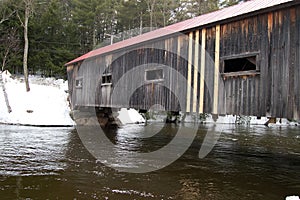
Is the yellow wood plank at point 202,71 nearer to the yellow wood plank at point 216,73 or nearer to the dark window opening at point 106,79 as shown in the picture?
the yellow wood plank at point 216,73

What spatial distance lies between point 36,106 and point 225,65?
13.5m

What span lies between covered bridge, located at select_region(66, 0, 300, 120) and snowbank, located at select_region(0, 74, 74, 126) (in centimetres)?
653

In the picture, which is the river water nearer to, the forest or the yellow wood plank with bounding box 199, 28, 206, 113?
the yellow wood plank with bounding box 199, 28, 206, 113

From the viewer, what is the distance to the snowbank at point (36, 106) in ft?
53.5

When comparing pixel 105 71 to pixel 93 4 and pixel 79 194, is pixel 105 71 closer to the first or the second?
pixel 79 194

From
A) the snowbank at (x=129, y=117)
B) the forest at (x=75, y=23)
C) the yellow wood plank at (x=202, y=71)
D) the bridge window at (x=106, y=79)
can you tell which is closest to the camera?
the yellow wood plank at (x=202, y=71)

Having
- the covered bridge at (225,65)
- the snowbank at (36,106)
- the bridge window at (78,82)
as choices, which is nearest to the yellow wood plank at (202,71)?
the covered bridge at (225,65)

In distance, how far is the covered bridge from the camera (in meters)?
6.23

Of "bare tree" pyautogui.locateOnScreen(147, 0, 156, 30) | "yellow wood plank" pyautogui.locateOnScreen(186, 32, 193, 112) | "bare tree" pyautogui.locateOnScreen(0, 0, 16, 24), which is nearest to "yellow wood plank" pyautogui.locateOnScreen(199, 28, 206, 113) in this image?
"yellow wood plank" pyautogui.locateOnScreen(186, 32, 193, 112)

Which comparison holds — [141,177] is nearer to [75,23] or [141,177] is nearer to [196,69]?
[196,69]

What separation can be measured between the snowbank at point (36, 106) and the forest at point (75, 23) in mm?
4686

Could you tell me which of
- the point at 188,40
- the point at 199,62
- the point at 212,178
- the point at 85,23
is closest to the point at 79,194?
the point at 212,178

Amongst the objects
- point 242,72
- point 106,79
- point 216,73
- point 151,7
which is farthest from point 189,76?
point 151,7

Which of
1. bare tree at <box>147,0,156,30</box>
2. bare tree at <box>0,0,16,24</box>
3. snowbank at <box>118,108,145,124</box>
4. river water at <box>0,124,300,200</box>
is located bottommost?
river water at <box>0,124,300,200</box>
